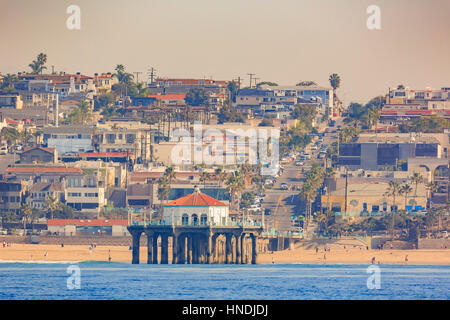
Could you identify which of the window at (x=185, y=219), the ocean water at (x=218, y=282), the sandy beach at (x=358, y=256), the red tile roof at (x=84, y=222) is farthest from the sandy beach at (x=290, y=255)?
the window at (x=185, y=219)

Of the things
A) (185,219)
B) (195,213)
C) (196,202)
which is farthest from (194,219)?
(196,202)

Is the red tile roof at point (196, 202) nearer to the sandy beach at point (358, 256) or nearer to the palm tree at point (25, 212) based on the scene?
the sandy beach at point (358, 256)

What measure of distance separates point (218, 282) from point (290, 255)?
1685 inches

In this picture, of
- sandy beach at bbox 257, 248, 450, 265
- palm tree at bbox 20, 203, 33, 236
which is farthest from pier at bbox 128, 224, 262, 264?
palm tree at bbox 20, 203, 33, 236

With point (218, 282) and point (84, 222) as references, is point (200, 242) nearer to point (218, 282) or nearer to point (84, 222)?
point (218, 282)

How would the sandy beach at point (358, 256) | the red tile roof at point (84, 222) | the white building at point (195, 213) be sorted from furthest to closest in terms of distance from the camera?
the red tile roof at point (84, 222) < the sandy beach at point (358, 256) < the white building at point (195, 213)

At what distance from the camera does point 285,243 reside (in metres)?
181

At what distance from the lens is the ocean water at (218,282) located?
12612 cm

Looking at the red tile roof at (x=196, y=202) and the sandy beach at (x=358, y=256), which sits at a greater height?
the red tile roof at (x=196, y=202)

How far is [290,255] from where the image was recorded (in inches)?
7023

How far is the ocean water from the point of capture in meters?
126

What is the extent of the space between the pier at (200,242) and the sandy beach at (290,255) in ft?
32.3

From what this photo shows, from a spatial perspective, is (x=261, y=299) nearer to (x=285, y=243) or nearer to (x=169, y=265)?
(x=169, y=265)
